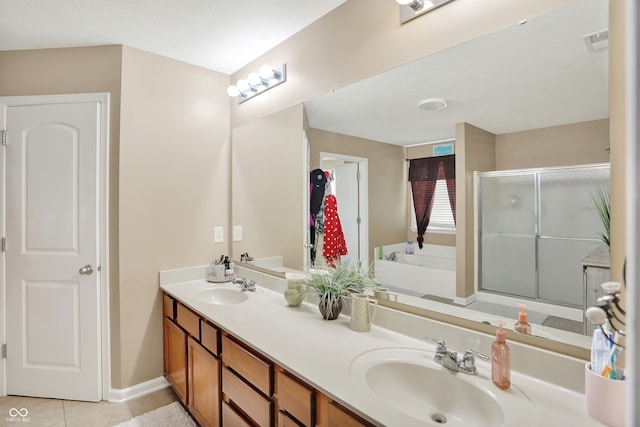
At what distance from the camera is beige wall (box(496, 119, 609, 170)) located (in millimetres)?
984

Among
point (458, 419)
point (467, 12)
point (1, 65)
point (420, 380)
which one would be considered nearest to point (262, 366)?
point (420, 380)

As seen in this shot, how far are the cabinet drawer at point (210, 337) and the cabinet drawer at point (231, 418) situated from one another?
0.25m

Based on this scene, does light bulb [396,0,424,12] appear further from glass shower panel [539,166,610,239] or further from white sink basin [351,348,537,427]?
white sink basin [351,348,537,427]

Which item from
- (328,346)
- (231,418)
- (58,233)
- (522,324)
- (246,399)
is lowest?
(231,418)

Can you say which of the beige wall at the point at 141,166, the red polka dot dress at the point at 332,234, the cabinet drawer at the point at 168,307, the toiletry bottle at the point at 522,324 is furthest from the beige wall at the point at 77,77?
the toiletry bottle at the point at 522,324

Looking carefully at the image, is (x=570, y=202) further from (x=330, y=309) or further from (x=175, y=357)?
(x=175, y=357)

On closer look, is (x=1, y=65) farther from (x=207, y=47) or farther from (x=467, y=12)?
(x=467, y=12)

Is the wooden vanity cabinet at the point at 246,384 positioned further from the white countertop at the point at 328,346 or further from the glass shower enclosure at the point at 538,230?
the glass shower enclosure at the point at 538,230

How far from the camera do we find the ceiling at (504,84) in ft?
3.28

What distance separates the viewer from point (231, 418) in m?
1.51

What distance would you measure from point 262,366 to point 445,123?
1.21 metres

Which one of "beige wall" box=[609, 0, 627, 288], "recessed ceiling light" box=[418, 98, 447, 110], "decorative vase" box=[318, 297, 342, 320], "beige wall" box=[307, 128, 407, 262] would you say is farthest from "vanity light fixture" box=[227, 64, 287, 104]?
"beige wall" box=[609, 0, 627, 288]

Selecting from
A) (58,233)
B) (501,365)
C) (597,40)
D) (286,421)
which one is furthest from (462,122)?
(58,233)

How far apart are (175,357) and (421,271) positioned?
5.50 feet
